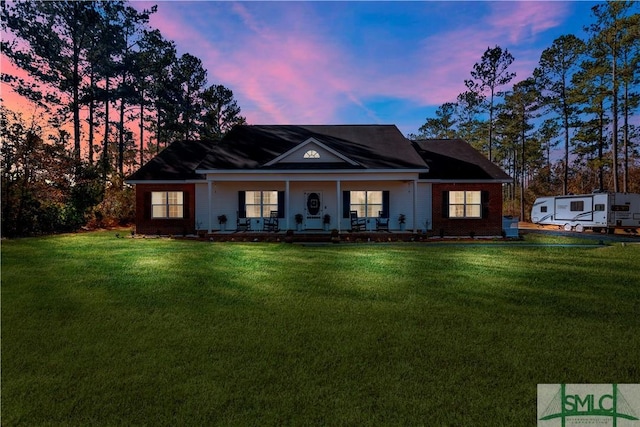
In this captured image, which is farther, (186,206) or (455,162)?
(455,162)

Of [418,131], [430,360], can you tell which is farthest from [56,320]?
[418,131]

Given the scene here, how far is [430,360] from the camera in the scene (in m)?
3.77

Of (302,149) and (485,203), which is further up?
(302,149)

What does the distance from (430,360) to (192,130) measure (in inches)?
1428

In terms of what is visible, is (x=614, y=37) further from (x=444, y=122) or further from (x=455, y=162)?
(x=444, y=122)

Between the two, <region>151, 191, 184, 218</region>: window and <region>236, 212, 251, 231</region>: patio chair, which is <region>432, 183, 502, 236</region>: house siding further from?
<region>151, 191, 184, 218</region>: window

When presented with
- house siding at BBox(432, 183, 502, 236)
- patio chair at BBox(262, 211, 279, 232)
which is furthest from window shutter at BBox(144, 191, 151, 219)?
house siding at BBox(432, 183, 502, 236)

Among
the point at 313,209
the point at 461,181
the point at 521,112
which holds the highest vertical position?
the point at 521,112

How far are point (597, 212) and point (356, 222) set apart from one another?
15602 mm

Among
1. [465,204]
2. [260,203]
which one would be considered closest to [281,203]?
[260,203]

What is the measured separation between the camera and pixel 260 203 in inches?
685

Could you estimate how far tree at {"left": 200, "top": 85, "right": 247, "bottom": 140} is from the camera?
33.7 m

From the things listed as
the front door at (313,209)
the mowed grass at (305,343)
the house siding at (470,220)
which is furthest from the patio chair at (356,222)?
the mowed grass at (305,343)

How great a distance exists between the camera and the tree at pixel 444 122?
4612cm
